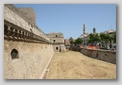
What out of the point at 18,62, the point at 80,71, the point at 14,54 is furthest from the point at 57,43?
the point at 14,54

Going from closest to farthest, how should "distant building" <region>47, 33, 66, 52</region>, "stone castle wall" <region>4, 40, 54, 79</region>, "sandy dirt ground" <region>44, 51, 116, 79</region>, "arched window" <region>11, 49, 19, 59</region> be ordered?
1. "stone castle wall" <region>4, 40, 54, 79</region>
2. "arched window" <region>11, 49, 19, 59</region>
3. "sandy dirt ground" <region>44, 51, 116, 79</region>
4. "distant building" <region>47, 33, 66, 52</region>

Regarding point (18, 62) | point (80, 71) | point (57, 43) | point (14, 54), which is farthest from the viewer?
point (57, 43)

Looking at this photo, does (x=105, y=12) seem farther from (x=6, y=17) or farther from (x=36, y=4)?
(x=6, y=17)

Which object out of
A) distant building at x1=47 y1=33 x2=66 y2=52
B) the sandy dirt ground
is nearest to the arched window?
the sandy dirt ground

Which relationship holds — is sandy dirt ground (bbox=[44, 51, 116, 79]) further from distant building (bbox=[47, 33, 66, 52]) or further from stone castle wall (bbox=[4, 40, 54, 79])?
distant building (bbox=[47, 33, 66, 52])

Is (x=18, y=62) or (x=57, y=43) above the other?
(x=57, y=43)

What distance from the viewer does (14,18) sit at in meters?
4.49

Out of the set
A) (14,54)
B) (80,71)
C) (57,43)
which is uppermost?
(57,43)

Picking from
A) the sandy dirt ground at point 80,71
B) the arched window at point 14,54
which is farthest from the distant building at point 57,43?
the arched window at point 14,54

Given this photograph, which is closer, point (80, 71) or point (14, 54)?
point (14, 54)

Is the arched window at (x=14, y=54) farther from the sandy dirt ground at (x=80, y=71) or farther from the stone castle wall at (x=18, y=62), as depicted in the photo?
the sandy dirt ground at (x=80, y=71)

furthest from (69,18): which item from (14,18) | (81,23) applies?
(14,18)

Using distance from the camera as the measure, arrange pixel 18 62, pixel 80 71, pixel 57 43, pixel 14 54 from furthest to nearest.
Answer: pixel 57 43 → pixel 80 71 → pixel 18 62 → pixel 14 54

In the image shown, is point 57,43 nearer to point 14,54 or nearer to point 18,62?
point 18,62
